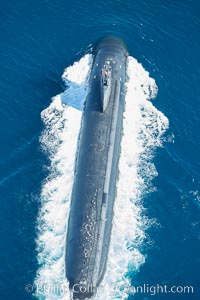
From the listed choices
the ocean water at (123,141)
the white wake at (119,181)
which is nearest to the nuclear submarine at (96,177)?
the white wake at (119,181)

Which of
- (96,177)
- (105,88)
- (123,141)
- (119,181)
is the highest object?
(105,88)

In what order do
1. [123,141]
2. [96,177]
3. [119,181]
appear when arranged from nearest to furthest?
[96,177]
[119,181]
[123,141]

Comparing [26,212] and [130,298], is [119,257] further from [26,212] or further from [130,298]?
[26,212]

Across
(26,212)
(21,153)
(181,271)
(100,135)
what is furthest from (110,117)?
(181,271)

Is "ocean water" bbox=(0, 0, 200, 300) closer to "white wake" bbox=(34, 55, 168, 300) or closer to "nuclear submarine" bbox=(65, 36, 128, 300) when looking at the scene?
"white wake" bbox=(34, 55, 168, 300)

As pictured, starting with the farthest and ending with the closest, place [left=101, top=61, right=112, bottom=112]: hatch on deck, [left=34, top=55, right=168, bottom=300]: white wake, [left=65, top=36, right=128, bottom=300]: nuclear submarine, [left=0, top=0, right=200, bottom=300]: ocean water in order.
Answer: [left=101, top=61, right=112, bottom=112]: hatch on deck, [left=0, top=0, right=200, bottom=300]: ocean water, [left=34, top=55, right=168, bottom=300]: white wake, [left=65, top=36, right=128, bottom=300]: nuclear submarine

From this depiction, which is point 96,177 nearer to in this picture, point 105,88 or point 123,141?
point 123,141

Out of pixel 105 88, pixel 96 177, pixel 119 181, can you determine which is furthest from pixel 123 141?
pixel 96 177

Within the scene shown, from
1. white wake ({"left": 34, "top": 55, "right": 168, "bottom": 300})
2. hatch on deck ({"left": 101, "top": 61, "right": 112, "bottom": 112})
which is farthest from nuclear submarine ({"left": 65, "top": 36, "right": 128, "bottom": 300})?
white wake ({"left": 34, "top": 55, "right": 168, "bottom": 300})

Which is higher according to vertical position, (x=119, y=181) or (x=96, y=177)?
(x=119, y=181)
